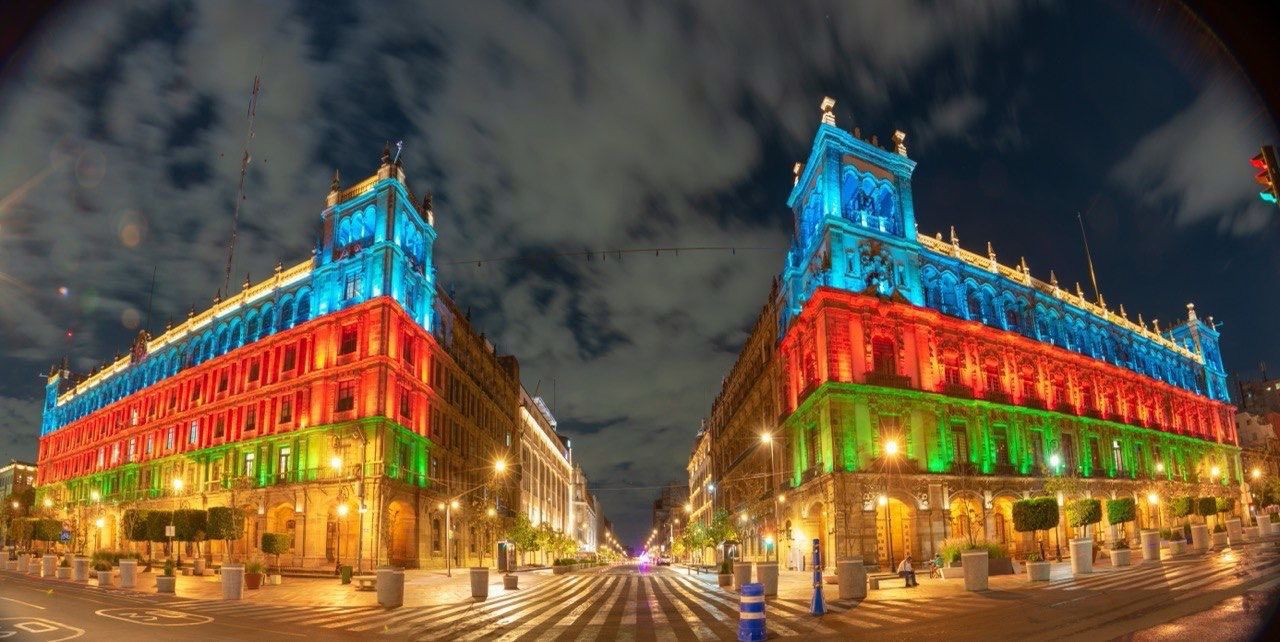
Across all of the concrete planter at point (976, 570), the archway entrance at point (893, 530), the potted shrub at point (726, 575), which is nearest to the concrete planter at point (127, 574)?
the potted shrub at point (726, 575)

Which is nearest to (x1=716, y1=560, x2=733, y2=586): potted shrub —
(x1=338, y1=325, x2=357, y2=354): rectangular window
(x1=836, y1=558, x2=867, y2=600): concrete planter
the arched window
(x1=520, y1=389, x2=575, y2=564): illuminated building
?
(x1=836, y1=558, x2=867, y2=600): concrete planter

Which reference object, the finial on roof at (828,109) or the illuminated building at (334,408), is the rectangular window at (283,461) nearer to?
the illuminated building at (334,408)

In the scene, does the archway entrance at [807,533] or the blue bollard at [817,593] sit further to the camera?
the archway entrance at [807,533]

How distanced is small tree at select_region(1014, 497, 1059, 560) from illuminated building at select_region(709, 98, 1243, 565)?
672 centimetres

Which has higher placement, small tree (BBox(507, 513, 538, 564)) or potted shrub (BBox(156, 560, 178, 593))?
potted shrub (BBox(156, 560, 178, 593))

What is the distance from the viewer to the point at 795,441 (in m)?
53.2

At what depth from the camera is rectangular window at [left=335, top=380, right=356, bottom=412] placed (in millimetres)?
50688

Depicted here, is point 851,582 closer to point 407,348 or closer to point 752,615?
point 752,615

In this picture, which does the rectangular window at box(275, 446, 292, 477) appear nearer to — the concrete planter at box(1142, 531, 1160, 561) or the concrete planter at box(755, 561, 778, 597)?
the concrete planter at box(755, 561, 778, 597)

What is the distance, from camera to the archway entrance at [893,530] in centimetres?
4275

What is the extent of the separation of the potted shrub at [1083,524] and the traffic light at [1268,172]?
22862mm

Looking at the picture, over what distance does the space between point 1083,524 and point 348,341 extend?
46.7 m

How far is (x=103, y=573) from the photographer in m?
34.6

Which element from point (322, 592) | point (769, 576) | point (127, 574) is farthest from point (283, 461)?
point (769, 576)
